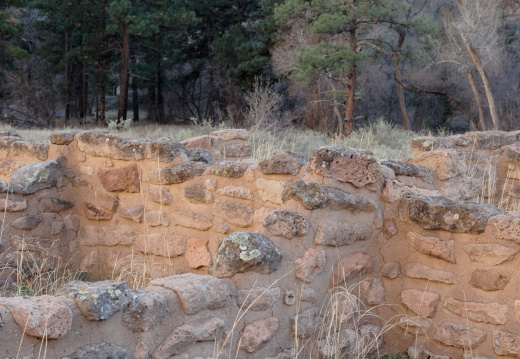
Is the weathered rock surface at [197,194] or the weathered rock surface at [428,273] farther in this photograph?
the weathered rock surface at [197,194]

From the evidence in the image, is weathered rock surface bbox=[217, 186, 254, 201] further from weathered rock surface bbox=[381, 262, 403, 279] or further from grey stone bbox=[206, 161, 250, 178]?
weathered rock surface bbox=[381, 262, 403, 279]

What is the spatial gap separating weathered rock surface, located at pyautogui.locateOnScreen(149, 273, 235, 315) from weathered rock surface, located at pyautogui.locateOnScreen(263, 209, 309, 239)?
48 centimetres

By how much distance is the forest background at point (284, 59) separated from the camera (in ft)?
45.1

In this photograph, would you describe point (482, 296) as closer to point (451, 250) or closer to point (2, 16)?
point (451, 250)

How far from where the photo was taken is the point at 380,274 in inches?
123

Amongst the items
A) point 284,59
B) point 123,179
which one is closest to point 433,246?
point 123,179

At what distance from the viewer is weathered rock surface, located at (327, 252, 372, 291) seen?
298 centimetres

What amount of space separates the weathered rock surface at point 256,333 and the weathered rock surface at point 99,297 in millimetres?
638

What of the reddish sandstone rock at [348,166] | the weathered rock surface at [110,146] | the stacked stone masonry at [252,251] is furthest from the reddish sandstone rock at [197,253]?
the reddish sandstone rock at [348,166]

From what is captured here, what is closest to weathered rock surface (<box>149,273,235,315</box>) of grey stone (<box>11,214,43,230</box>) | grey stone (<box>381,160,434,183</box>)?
grey stone (<box>381,160,434,183</box>)

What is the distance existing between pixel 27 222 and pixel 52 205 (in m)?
0.23

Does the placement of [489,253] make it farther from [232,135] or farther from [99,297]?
[232,135]

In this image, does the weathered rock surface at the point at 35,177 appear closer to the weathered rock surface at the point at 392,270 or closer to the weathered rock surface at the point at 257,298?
the weathered rock surface at the point at 257,298

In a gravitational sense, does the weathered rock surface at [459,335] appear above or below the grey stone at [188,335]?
below
